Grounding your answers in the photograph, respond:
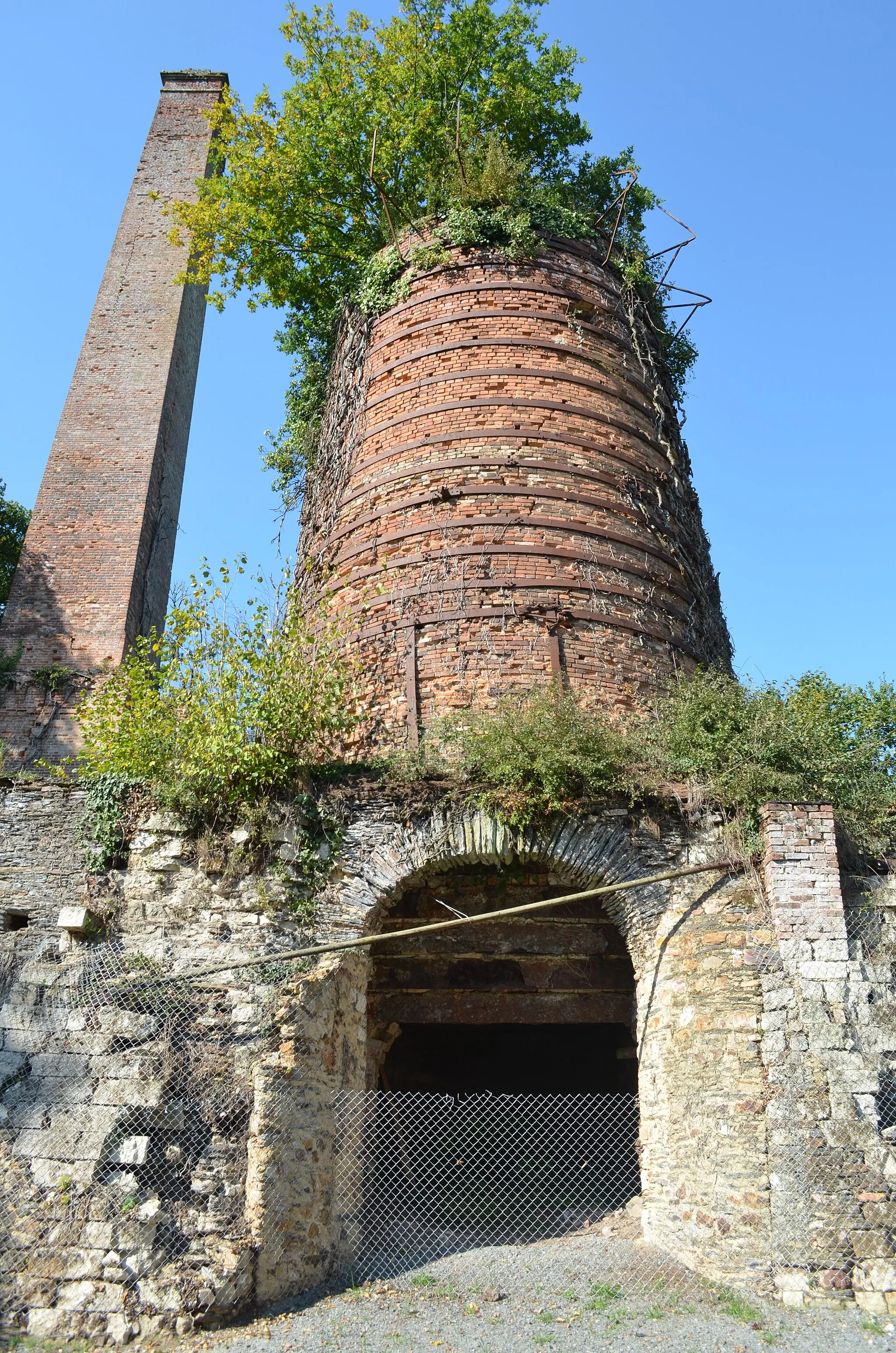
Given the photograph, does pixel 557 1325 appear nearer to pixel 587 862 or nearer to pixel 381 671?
pixel 587 862

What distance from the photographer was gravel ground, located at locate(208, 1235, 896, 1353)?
562cm

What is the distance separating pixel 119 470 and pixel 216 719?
34.0 ft

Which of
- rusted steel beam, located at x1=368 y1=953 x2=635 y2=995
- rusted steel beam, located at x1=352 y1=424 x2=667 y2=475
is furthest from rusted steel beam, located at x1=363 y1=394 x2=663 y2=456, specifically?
rusted steel beam, located at x1=368 y1=953 x2=635 y2=995

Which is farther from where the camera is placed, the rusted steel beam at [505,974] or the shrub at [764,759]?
the rusted steel beam at [505,974]

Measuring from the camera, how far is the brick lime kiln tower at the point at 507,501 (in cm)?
963

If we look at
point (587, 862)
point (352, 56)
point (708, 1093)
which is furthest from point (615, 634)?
point (352, 56)

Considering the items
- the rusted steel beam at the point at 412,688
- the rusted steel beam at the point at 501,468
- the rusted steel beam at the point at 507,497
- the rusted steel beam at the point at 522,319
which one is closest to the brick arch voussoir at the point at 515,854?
the rusted steel beam at the point at 412,688

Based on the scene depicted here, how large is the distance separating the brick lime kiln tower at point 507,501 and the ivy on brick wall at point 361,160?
5.65ft

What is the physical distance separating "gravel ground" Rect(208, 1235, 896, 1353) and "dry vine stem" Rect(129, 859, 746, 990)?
2183mm

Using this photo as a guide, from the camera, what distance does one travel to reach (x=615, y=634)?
9.86 m

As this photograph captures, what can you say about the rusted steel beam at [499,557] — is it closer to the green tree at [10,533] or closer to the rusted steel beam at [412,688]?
the rusted steel beam at [412,688]

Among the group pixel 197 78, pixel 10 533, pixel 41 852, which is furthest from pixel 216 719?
pixel 197 78

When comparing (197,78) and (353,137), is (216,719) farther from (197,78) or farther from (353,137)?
(197,78)

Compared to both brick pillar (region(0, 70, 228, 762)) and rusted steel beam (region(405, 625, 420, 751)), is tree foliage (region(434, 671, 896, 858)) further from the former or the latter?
brick pillar (region(0, 70, 228, 762))
